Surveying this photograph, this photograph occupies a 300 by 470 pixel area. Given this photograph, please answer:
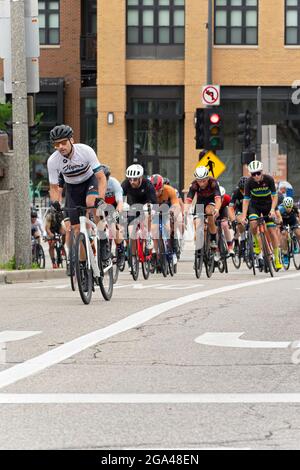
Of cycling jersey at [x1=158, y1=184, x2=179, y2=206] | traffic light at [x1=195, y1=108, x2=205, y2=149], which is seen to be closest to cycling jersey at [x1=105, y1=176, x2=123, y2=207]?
cycling jersey at [x1=158, y1=184, x2=179, y2=206]

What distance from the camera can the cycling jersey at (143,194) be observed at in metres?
20.8

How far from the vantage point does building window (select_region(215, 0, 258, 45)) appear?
176 ft

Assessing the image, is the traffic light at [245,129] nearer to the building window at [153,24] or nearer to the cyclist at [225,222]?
the cyclist at [225,222]

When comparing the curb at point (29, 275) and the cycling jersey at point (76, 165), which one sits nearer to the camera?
the cycling jersey at point (76, 165)

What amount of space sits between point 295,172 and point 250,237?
106 feet

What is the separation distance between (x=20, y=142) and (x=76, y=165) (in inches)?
315

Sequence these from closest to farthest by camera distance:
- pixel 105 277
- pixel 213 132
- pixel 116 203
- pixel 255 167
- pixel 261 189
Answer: pixel 105 277 → pixel 116 203 → pixel 255 167 → pixel 261 189 → pixel 213 132

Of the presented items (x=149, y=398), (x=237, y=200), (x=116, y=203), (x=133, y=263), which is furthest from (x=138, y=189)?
(x=149, y=398)

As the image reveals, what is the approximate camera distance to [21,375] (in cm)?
895

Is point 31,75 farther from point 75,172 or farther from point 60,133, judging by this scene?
point 60,133

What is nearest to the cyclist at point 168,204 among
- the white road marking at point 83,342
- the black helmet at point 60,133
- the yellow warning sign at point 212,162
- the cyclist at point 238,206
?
the cyclist at point 238,206

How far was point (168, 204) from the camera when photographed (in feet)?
74.3

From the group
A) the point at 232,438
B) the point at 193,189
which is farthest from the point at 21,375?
the point at 193,189

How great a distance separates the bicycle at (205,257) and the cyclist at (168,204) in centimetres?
74
